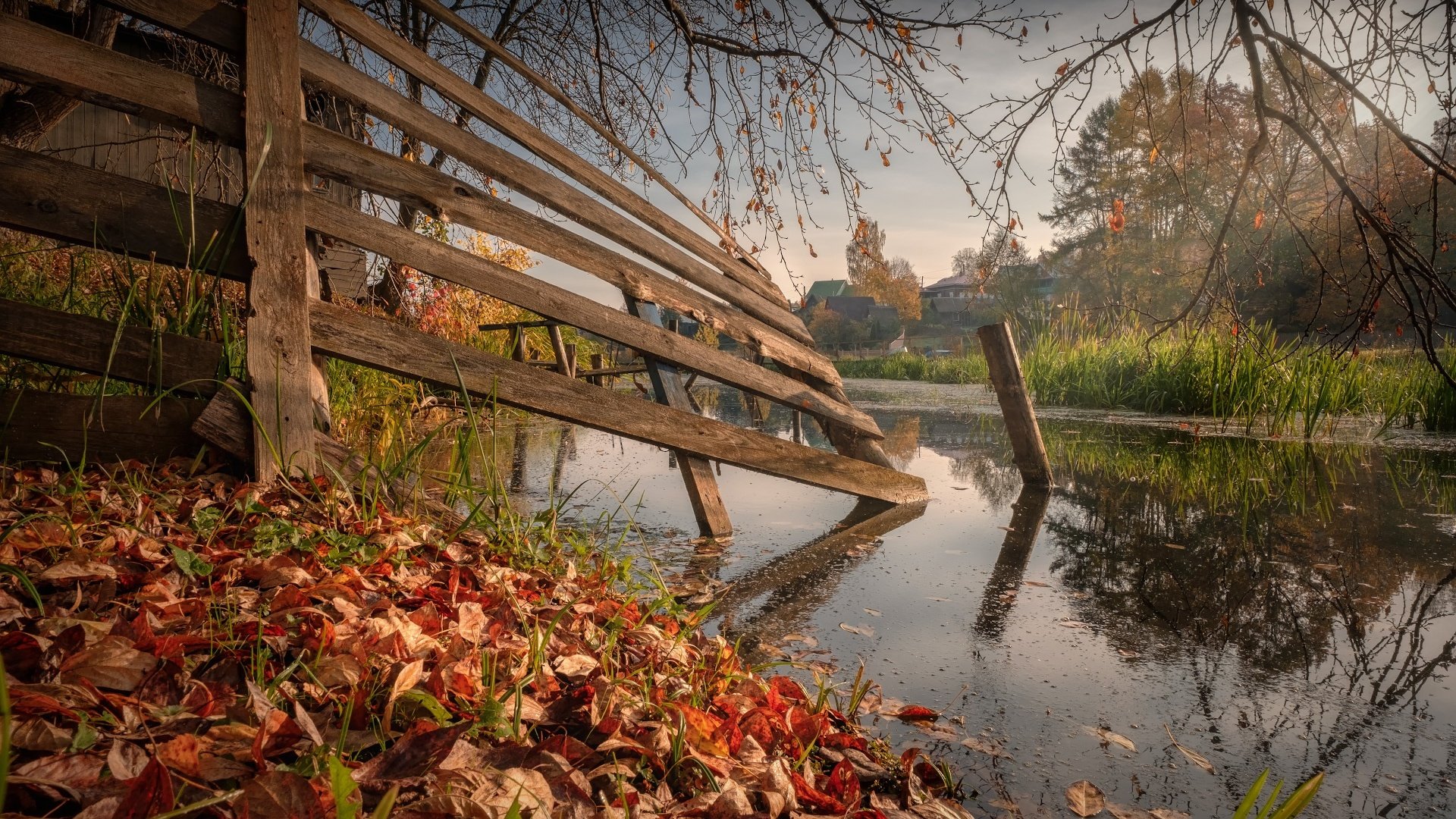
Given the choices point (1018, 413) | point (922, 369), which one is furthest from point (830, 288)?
point (1018, 413)

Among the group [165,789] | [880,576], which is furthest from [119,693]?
[880,576]

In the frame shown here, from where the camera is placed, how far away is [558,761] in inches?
47.0

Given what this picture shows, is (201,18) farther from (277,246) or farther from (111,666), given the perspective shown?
(111,666)

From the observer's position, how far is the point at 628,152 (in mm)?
4012

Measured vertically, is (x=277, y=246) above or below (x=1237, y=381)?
below

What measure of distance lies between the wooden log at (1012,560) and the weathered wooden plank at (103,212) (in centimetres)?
274

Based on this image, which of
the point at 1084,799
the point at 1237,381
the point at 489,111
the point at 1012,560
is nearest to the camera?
the point at 1084,799

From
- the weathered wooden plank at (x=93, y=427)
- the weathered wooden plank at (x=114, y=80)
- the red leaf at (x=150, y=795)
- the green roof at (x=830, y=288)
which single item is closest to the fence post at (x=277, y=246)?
the weathered wooden plank at (x=114, y=80)

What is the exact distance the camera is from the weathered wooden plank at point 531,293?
101 inches

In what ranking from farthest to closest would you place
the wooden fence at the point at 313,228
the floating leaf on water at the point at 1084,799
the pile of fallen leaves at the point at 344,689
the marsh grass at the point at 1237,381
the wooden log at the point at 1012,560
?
the marsh grass at the point at 1237,381
the wooden log at the point at 1012,560
the wooden fence at the point at 313,228
the floating leaf on water at the point at 1084,799
the pile of fallen leaves at the point at 344,689

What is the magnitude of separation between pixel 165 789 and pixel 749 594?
2.22m

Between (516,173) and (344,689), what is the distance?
92.3 inches

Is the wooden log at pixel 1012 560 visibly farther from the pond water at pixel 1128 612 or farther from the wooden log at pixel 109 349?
the wooden log at pixel 109 349

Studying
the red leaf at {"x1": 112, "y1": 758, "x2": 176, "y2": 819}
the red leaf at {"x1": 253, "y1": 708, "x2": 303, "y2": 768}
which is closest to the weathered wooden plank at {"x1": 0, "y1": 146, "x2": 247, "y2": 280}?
the red leaf at {"x1": 253, "y1": 708, "x2": 303, "y2": 768}
